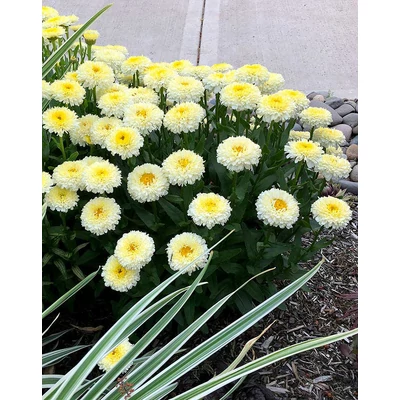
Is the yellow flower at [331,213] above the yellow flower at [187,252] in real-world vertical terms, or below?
above

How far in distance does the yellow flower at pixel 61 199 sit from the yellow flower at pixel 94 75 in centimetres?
39

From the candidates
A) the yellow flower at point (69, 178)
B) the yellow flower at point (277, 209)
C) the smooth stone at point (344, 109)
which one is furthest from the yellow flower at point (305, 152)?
the smooth stone at point (344, 109)

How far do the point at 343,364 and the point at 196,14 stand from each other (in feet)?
12.6

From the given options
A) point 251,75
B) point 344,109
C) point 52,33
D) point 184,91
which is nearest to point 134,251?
point 184,91

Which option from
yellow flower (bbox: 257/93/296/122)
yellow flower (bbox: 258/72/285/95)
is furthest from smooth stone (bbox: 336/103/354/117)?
yellow flower (bbox: 257/93/296/122)

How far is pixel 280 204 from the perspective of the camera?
1.53 metres

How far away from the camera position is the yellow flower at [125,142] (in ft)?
5.07

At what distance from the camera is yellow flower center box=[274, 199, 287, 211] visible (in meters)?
1.52

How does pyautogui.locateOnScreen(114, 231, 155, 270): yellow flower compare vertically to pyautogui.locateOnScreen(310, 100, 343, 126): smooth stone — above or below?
above

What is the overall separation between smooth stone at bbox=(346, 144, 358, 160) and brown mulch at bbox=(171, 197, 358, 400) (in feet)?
2.86

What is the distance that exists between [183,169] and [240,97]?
12.1 inches

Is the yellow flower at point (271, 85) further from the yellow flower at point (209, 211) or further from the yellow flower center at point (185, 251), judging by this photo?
the yellow flower center at point (185, 251)

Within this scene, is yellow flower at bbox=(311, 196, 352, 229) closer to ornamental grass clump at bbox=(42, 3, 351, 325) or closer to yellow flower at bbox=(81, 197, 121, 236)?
ornamental grass clump at bbox=(42, 3, 351, 325)

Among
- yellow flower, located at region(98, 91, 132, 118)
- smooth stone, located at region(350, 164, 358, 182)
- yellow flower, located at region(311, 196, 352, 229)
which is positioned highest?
yellow flower, located at region(98, 91, 132, 118)
